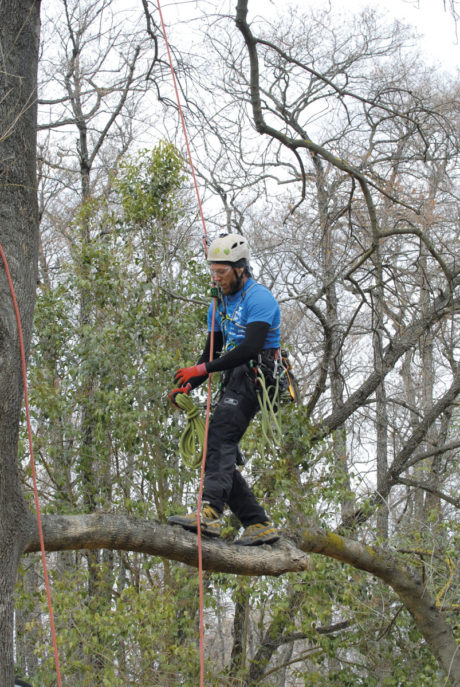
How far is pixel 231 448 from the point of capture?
3689mm

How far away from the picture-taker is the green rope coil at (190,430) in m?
3.89

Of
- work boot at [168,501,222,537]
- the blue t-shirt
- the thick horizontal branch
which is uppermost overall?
the blue t-shirt

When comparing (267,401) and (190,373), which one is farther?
(267,401)

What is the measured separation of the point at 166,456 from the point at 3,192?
438cm

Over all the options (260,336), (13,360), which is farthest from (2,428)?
(260,336)

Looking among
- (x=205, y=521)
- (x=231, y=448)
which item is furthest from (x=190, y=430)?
(x=205, y=521)

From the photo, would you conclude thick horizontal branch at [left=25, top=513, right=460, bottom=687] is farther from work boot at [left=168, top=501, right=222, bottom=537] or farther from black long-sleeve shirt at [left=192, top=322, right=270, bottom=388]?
black long-sleeve shirt at [left=192, top=322, right=270, bottom=388]

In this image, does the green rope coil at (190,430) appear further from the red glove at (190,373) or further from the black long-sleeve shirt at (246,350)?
the black long-sleeve shirt at (246,350)

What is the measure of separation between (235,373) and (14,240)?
4.50 ft

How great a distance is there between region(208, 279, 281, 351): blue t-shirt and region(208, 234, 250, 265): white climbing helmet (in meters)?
0.16

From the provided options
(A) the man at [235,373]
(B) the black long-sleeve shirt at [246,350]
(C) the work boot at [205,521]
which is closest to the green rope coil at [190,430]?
(A) the man at [235,373]

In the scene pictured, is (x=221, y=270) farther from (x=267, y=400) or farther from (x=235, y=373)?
(x=267, y=400)

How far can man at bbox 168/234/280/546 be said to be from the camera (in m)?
3.57

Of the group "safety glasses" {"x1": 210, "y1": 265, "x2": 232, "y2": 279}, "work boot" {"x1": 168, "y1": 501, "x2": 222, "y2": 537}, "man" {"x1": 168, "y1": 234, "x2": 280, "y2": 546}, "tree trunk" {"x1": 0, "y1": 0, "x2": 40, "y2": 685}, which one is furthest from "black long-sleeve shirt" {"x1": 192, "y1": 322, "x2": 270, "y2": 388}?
"tree trunk" {"x1": 0, "y1": 0, "x2": 40, "y2": 685}
